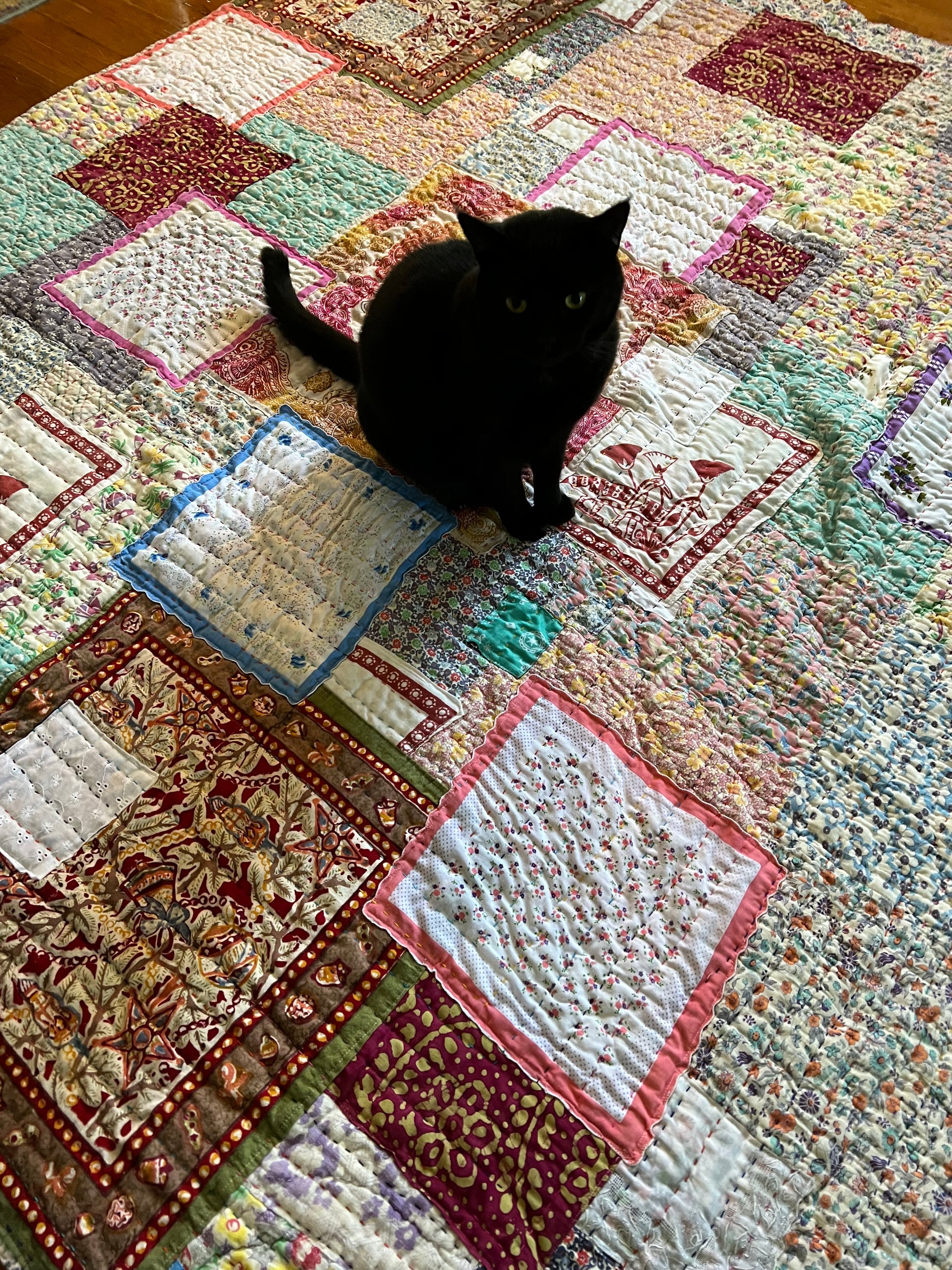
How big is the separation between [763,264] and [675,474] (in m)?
0.49

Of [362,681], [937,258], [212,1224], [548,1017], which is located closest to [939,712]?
[548,1017]

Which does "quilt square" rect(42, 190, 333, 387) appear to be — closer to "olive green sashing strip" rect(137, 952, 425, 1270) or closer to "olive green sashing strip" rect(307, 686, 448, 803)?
→ "olive green sashing strip" rect(307, 686, 448, 803)

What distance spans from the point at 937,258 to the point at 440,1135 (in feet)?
4.98

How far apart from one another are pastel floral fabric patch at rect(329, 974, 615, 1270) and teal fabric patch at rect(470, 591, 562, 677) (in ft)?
1.35

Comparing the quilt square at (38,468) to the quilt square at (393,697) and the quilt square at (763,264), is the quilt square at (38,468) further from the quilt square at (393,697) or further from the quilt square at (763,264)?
the quilt square at (763,264)

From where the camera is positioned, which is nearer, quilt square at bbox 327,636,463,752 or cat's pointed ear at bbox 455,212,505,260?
cat's pointed ear at bbox 455,212,505,260

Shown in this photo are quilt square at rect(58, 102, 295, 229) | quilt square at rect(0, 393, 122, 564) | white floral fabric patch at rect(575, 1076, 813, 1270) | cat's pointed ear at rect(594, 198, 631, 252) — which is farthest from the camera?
quilt square at rect(58, 102, 295, 229)

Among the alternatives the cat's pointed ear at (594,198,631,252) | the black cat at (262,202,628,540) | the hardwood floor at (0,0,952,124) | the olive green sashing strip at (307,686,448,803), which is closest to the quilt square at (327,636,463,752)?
the olive green sashing strip at (307,686,448,803)

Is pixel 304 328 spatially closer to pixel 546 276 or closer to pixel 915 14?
pixel 546 276

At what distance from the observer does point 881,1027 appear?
85 centimetres

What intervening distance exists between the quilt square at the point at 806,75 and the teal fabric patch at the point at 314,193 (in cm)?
70

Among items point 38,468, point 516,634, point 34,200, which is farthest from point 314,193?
point 516,634

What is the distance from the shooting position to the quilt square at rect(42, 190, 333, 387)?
4.51 feet

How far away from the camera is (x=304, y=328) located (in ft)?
4.31
